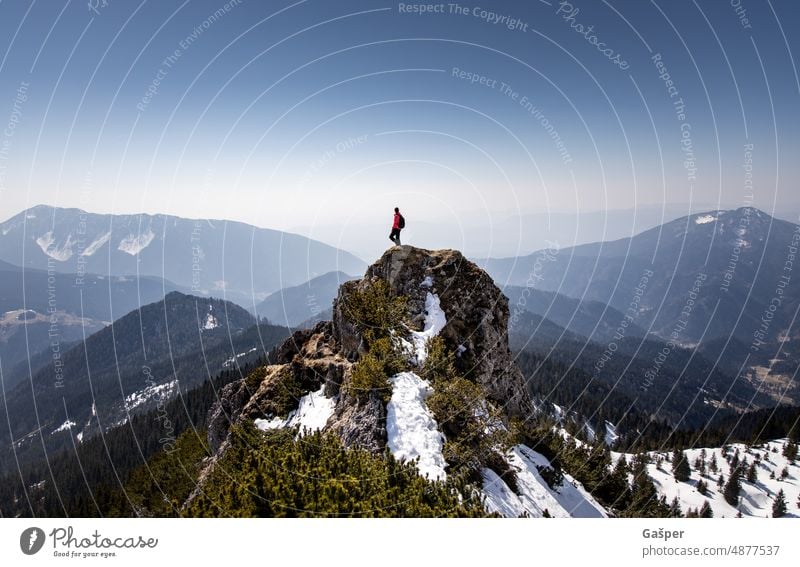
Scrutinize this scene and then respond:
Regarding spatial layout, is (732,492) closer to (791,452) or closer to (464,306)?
(791,452)

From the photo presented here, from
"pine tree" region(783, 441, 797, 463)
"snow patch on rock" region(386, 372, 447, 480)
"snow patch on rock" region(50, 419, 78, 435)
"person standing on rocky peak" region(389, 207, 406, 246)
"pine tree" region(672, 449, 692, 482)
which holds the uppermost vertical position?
"person standing on rocky peak" region(389, 207, 406, 246)

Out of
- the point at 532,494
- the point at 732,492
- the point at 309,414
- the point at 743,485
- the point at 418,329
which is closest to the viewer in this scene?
the point at 532,494

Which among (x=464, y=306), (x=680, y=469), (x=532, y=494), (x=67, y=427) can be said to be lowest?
(x=67, y=427)

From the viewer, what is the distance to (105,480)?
311 feet

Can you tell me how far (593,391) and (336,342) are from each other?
668 ft

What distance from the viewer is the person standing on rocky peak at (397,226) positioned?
2150 centimetres

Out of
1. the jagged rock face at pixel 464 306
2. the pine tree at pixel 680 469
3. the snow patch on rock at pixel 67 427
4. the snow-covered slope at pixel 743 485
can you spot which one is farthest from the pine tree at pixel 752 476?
the snow patch on rock at pixel 67 427

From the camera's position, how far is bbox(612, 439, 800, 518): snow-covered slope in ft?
235

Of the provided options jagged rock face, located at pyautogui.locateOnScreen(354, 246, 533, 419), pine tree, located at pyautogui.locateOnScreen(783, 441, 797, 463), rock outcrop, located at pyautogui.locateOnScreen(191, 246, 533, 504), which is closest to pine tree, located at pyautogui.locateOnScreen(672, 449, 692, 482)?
pine tree, located at pyautogui.locateOnScreen(783, 441, 797, 463)

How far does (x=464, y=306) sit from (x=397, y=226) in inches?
249

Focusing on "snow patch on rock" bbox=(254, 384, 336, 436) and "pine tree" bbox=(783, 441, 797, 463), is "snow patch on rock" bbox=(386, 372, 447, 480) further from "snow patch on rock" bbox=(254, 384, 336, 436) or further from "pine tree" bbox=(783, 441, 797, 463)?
"pine tree" bbox=(783, 441, 797, 463)

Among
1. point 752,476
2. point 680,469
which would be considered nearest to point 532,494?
point 752,476

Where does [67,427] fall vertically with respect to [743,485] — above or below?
below

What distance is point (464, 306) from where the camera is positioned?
23312 millimetres
